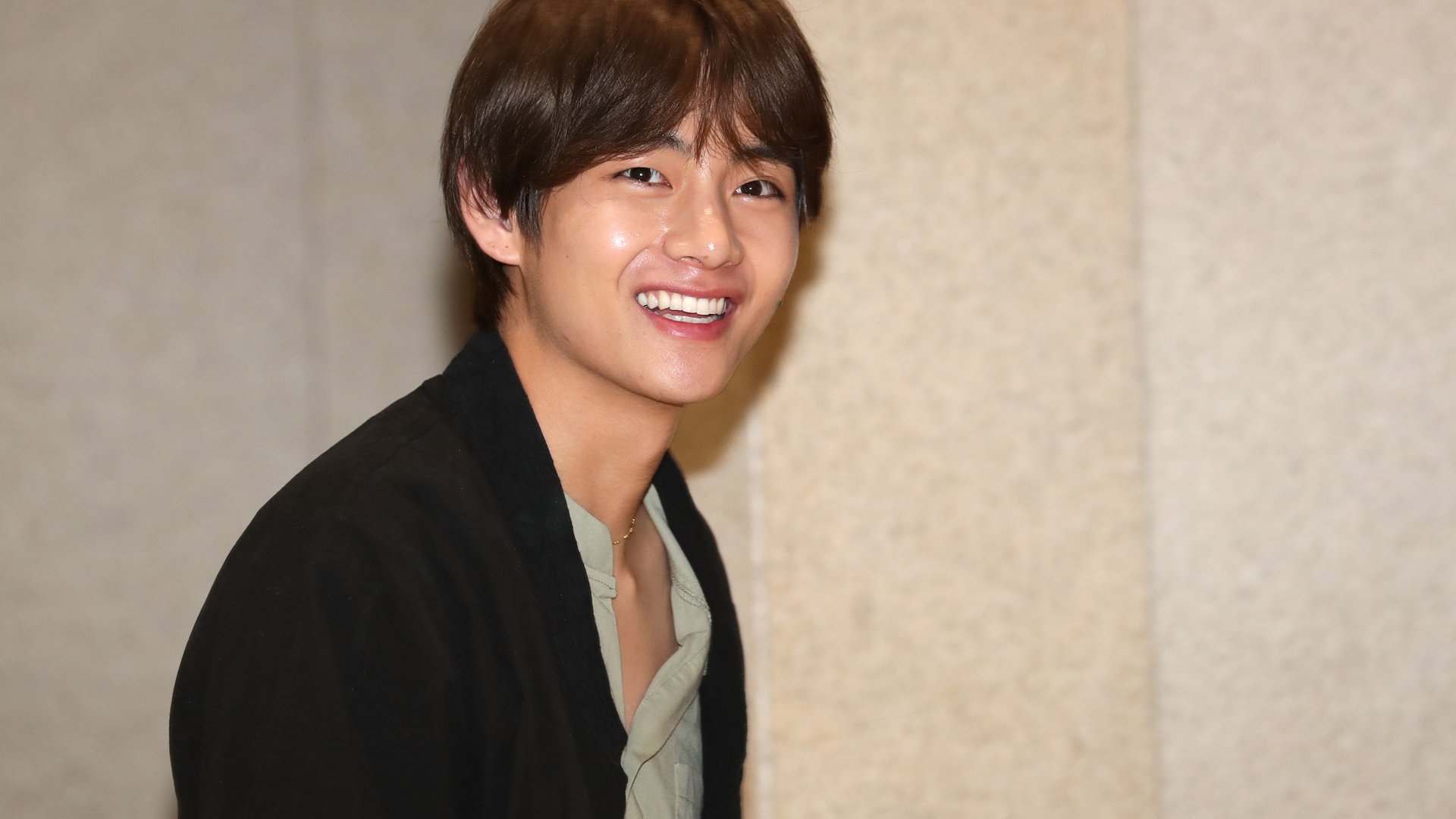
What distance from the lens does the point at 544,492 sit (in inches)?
47.8

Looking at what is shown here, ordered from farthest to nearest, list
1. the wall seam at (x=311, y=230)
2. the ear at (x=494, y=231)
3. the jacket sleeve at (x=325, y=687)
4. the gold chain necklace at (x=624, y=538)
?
the wall seam at (x=311, y=230) → the gold chain necklace at (x=624, y=538) → the ear at (x=494, y=231) → the jacket sleeve at (x=325, y=687)

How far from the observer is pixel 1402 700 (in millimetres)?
2137

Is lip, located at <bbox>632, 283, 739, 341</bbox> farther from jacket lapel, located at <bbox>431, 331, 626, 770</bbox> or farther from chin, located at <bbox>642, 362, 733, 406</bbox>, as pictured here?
jacket lapel, located at <bbox>431, 331, 626, 770</bbox>

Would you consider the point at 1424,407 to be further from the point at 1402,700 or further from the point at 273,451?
the point at 273,451

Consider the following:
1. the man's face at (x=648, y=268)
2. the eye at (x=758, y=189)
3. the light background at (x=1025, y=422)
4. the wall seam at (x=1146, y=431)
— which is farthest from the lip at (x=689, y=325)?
the wall seam at (x=1146, y=431)

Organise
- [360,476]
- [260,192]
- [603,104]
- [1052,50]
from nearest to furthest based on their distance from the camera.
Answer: [360,476], [603,104], [1052,50], [260,192]

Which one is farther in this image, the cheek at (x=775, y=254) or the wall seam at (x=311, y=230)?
the wall seam at (x=311, y=230)

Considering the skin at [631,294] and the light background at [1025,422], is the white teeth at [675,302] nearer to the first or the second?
the skin at [631,294]

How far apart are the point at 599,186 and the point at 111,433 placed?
4.43ft

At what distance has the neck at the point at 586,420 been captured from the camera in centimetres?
128

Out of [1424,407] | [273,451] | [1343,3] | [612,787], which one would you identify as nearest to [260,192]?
[273,451]

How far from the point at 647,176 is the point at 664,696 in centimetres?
53

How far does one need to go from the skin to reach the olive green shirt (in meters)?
0.03

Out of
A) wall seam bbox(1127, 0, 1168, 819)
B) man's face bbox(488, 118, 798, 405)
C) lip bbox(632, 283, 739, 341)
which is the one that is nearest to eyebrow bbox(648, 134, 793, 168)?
man's face bbox(488, 118, 798, 405)
